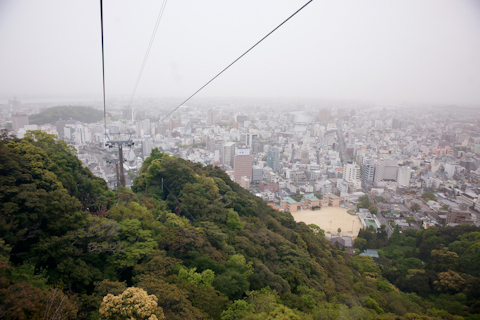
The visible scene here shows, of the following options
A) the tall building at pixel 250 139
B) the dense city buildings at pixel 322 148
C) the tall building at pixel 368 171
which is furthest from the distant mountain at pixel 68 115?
the tall building at pixel 368 171

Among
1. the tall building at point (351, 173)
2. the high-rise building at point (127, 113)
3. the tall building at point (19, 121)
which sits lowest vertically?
the tall building at point (351, 173)

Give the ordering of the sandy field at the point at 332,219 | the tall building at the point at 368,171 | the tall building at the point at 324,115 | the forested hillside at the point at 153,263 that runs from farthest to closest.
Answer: the tall building at the point at 324,115 < the tall building at the point at 368,171 < the sandy field at the point at 332,219 < the forested hillside at the point at 153,263

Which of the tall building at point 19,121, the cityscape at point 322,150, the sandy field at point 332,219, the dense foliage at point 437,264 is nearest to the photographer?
the dense foliage at point 437,264

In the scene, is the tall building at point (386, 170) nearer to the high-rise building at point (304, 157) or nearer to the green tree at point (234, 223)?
the high-rise building at point (304, 157)

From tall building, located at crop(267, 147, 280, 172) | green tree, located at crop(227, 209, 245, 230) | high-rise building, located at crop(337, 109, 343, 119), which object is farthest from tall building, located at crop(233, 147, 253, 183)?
high-rise building, located at crop(337, 109, 343, 119)

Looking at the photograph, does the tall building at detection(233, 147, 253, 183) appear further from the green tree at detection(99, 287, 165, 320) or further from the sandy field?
the green tree at detection(99, 287, 165, 320)

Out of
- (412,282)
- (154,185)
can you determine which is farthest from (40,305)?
(412,282)

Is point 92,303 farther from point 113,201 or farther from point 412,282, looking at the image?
point 412,282

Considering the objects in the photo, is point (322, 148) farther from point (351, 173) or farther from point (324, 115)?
point (351, 173)
